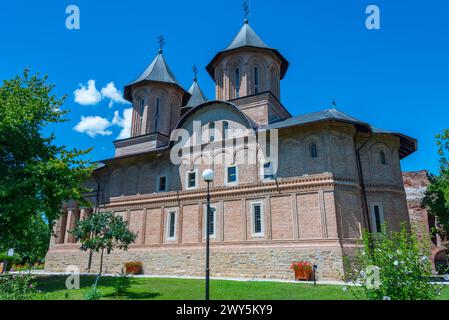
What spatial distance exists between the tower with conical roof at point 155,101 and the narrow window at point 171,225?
7575 mm

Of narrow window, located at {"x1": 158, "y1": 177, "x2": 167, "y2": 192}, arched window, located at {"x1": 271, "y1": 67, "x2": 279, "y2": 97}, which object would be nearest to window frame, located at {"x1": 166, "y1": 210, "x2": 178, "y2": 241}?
narrow window, located at {"x1": 158, "y1": 177, "x2": 167, "y2": 192}

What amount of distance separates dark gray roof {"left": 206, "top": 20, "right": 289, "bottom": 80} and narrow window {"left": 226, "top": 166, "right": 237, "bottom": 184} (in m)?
10.9

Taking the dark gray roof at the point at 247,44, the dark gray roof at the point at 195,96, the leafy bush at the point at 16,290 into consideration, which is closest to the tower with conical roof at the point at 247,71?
the dark gray roof at the point at 247,44

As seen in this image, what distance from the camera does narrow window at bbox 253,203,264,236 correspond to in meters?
19.0

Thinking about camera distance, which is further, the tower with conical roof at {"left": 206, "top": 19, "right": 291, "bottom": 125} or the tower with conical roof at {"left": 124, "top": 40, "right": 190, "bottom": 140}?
the tower with conical roof at {"left": 124, "top": 40, "right": 190, "bottom": 140}

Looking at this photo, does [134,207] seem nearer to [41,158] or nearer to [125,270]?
[125,270]

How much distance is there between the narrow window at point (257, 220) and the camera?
19.0m

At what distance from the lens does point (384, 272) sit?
6.17m

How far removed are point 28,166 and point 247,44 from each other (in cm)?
1844

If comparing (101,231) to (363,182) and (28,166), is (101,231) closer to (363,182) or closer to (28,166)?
(28,166)

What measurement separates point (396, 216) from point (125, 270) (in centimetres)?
1762

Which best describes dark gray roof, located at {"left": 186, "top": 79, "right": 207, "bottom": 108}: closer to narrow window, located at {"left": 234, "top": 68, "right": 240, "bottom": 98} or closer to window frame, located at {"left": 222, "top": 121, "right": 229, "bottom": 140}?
narrow window, located at {"left": 234, "top": 68, "right": 240, "bottom": 98}

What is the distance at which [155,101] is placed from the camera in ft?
95.1
